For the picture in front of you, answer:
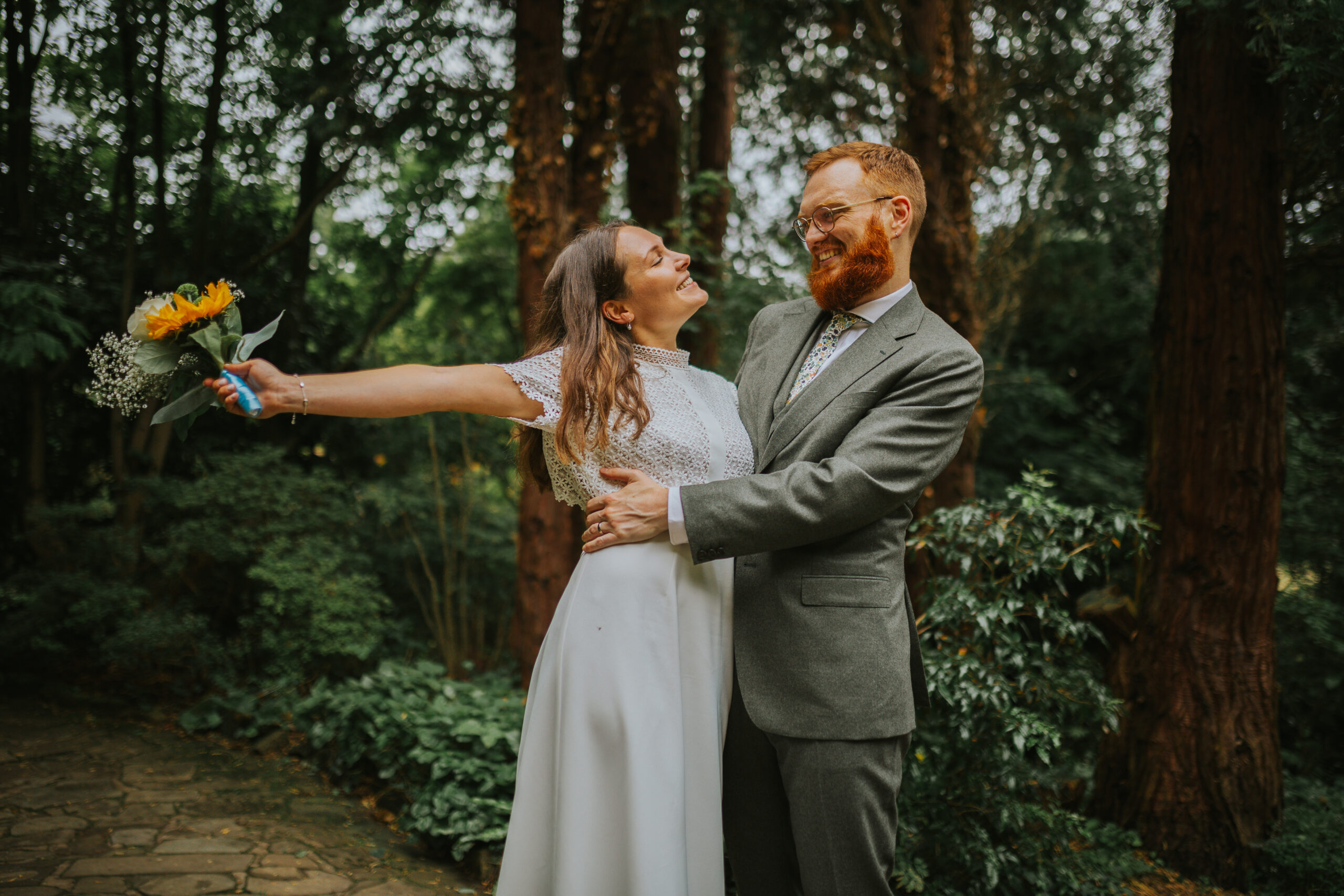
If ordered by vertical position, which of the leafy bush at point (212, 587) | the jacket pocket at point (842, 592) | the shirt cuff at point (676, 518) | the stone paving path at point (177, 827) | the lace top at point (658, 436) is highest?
the lace top at point (658, 436)

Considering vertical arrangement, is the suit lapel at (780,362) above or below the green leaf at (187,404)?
above

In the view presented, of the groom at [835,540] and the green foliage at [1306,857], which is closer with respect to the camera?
the groom at [835,540]

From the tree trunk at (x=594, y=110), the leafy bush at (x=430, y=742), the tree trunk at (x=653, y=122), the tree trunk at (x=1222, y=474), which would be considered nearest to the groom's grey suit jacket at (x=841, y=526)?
the leafy bush at (x=430, y=742)

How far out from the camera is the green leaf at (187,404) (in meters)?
1.80

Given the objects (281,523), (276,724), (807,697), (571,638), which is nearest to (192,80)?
(281,523)

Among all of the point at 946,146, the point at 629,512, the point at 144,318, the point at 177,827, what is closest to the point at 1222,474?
the point at 946,146

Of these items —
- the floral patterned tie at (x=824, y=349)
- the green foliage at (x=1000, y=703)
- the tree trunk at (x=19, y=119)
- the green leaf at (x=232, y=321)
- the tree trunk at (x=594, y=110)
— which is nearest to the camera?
the green leaf at (x=232, y=321)

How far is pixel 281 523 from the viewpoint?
18.7ft

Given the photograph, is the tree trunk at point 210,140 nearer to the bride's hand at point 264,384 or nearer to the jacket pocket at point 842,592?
the bride's hand at point 264,384

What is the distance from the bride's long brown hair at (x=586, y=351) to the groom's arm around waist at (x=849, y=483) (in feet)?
0.91

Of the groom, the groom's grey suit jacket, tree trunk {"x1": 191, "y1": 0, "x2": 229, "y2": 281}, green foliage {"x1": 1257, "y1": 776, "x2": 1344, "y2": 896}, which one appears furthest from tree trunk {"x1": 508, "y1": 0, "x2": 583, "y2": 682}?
green foliage {"x1": 1257, "y1": 776, "x2": 1344, "y2": 896}

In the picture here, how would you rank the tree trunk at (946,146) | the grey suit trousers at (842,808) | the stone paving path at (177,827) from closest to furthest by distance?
the grey suit trousers at (842,808)
the stone paving path at (177,827)
the tree trunk at (946,146)

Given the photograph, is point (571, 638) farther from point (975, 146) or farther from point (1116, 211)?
point (1116, 211)

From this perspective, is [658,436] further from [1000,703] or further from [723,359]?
[723,359]
